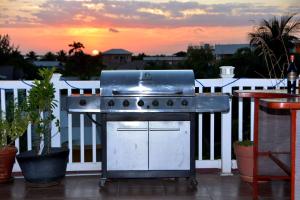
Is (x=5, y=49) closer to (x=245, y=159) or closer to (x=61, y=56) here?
(x=61, y=56)

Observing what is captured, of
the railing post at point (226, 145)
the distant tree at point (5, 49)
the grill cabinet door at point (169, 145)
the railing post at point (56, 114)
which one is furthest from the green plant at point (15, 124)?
the distant tree at point (5, 49)

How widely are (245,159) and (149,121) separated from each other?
1053mm

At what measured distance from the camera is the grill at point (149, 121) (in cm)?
434

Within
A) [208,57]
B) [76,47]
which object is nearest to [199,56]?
[208,57]

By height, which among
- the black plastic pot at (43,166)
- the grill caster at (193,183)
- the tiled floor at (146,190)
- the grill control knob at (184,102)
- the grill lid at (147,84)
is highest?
the grill lid at (147,84)

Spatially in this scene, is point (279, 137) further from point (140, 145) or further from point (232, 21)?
point (232, 21)

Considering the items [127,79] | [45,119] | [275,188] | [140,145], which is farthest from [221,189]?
[45,119]

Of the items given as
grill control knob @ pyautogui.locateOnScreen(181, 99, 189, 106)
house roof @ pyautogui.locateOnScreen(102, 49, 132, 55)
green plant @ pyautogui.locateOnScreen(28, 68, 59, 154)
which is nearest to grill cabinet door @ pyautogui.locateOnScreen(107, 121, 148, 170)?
grill control knob @ pyautogui.locateOnScreen(181, 99, 189, 106)

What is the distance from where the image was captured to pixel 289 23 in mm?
13602

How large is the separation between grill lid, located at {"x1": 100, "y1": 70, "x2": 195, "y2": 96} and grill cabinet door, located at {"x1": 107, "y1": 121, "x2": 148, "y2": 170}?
1.05 ft

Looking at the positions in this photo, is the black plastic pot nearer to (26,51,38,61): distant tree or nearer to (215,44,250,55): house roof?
(215,44,250,55): house roof

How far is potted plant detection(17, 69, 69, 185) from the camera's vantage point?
455 cm

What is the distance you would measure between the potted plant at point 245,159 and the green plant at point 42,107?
188cm

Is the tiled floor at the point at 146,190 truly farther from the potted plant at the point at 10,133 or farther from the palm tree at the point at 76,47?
the palm tree at the point at 76,47
